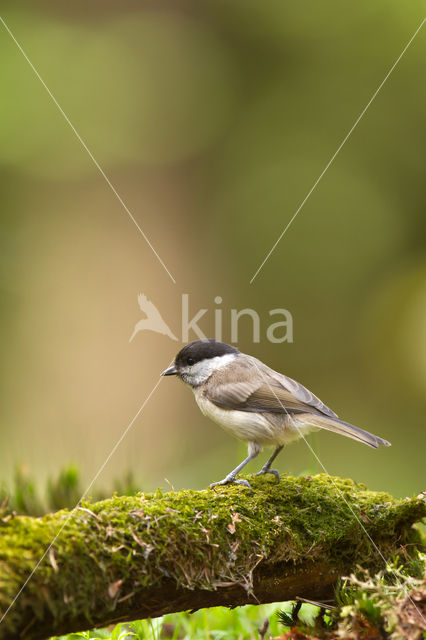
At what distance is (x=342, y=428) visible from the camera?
3627 millimetres

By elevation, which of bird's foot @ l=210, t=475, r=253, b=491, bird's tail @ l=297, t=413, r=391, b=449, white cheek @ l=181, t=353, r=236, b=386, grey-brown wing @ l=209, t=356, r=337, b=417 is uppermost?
bird's tail @ l=297, t=413, r=391, b=449

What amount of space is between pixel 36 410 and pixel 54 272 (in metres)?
2.37

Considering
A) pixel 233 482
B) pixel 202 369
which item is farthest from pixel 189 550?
pixel 202 369

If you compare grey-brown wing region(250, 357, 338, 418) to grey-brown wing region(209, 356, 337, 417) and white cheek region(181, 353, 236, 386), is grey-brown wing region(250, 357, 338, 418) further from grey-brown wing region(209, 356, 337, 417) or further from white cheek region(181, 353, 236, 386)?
white cheek region(181, 353, 236, 386)

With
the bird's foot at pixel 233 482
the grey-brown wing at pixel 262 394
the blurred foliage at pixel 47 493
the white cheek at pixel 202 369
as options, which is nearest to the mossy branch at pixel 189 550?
the bird's foot at pixel 233 482

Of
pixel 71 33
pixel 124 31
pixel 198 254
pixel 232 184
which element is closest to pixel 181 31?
pixel 124 31

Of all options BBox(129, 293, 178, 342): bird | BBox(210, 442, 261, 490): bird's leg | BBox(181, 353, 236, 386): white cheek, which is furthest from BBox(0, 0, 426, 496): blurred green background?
BBox(210, 442, 261, 490): bird's leg

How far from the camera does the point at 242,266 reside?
10539 millimetres

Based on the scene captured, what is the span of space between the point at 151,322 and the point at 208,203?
2.37 metres

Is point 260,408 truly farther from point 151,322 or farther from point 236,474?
point 151,322

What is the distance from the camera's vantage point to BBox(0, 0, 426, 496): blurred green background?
31.1 feet

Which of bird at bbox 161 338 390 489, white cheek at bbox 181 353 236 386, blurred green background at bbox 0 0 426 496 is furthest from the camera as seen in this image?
blurred green background at bbox 0 0 426 496

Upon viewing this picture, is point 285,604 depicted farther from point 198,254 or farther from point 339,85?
point 339,85

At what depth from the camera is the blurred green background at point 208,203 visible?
9484 millimetres
